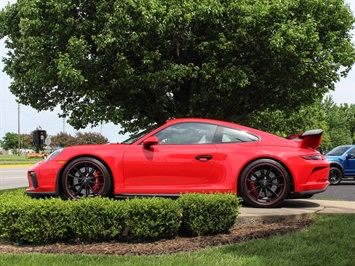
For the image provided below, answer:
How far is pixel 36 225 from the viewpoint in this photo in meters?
4.69

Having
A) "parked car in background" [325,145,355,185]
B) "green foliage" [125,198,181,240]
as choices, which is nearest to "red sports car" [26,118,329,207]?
"green foliage" [125,198,181,240]

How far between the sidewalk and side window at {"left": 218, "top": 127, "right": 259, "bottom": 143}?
1.01m

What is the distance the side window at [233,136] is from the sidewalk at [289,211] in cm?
101

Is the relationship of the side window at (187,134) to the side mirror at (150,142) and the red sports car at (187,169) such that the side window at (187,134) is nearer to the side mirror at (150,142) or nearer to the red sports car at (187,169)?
the red sports car at (187,169)

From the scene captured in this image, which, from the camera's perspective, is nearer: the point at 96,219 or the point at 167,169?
the point at 96,219

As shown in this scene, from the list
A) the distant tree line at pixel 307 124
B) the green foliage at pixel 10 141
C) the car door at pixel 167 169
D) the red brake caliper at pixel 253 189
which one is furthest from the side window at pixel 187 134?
the green foliage at pixel 10 141

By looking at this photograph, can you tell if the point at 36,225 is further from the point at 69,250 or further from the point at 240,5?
the point at 240,5

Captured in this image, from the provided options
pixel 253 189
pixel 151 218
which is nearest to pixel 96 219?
pixel 151 218

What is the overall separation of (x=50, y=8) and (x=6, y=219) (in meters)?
11.6

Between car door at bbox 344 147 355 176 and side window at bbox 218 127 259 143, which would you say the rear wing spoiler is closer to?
side window at bbox 218 127 259 143

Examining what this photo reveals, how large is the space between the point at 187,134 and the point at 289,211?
1.79m

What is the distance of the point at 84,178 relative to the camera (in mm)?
5930

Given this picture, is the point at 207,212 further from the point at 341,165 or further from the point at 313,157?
the point at 341,165

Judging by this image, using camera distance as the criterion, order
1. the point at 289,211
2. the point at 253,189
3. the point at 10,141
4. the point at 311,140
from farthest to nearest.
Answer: the point at 10,141 → the point at 311,140 → the point at 253,189 → the point at 289,211
